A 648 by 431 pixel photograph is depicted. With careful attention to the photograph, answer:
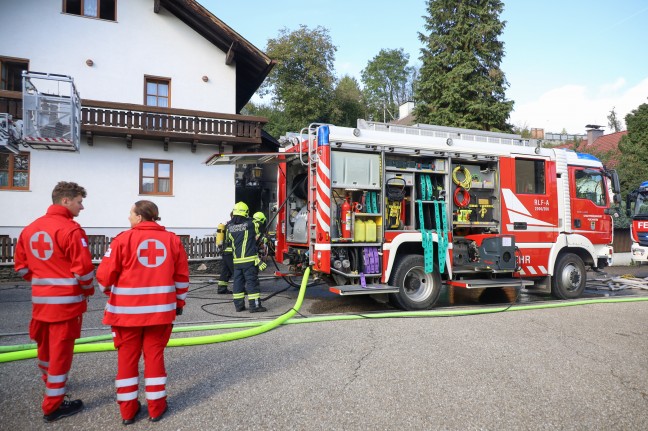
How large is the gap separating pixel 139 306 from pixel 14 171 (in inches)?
547

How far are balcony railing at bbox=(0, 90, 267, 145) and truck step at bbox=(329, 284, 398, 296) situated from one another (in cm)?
997

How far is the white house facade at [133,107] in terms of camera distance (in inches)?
556

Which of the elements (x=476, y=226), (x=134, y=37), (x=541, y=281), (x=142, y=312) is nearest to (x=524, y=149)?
(x=476, y=226)

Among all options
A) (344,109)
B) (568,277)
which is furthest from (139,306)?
(344,109)

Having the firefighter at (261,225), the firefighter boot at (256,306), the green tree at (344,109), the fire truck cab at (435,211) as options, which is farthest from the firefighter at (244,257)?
the green tree at (344,109)

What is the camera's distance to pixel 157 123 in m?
14.7

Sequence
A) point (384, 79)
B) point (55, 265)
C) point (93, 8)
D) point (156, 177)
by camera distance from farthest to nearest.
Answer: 1. point (384, 79)
2. point (156, 177)
3. point (93, 8)
4. point (55, 265)

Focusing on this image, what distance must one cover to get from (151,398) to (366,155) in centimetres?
494

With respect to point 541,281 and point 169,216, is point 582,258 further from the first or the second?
point 169,216

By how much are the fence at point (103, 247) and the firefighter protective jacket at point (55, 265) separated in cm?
946

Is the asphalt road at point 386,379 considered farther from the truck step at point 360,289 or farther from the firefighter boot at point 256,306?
the firefighter boot at point 256,306

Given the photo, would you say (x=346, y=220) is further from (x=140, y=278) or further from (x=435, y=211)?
(x=140, y=278)

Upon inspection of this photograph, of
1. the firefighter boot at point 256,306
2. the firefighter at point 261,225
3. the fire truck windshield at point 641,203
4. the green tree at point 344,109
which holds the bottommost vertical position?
the firefighter boot at point 256,306

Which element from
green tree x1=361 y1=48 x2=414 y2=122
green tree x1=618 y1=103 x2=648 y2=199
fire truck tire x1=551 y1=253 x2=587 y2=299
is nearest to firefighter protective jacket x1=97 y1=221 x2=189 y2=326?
fire truck tire x1=551 y1=253 x2=587 y2=299
